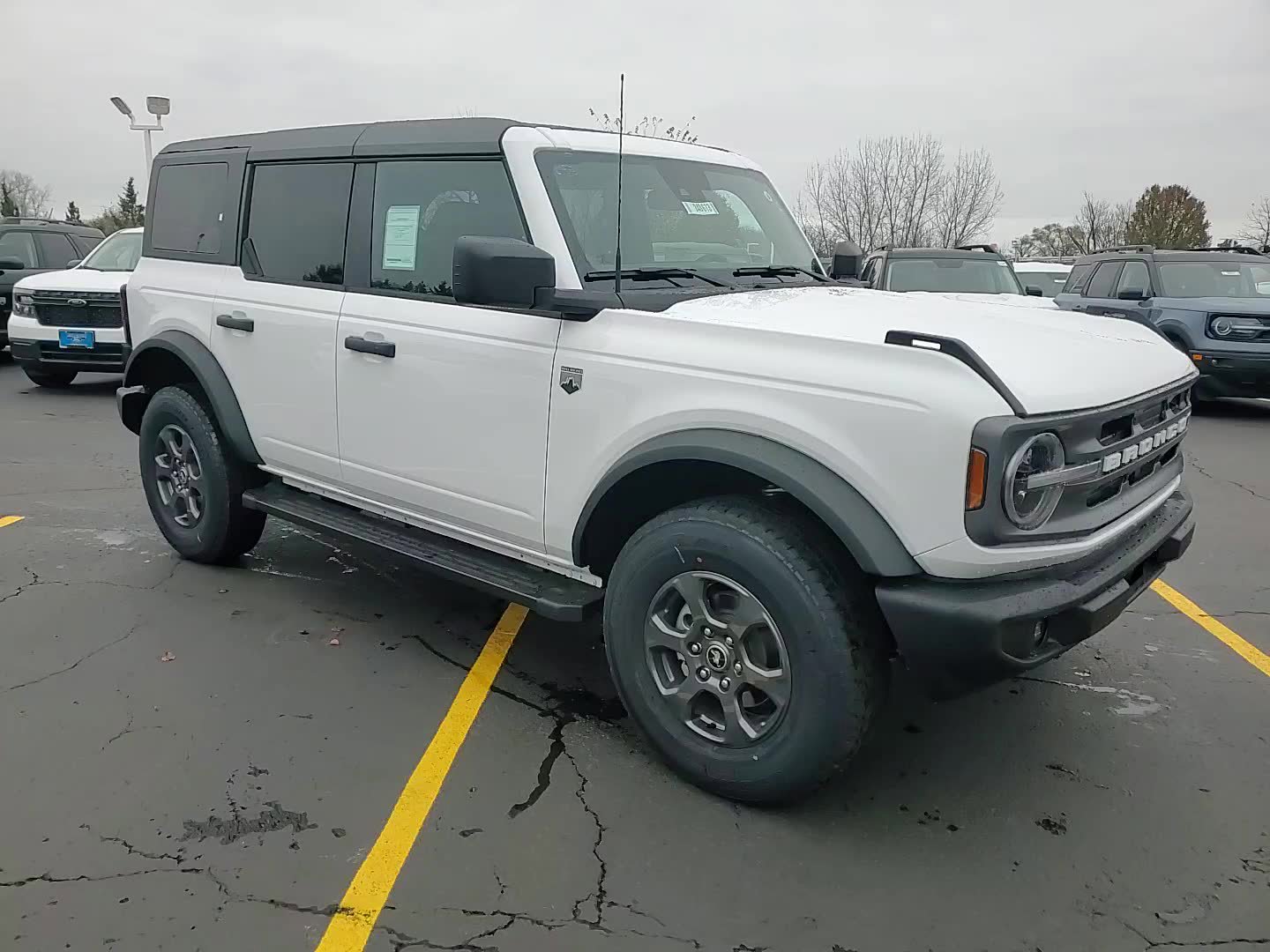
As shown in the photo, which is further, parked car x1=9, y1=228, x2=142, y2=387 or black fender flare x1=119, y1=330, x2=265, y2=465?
parked car x1=9, y1=228, x2=142, y2=387

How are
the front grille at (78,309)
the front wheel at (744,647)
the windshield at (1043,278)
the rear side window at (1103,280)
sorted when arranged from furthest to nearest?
the windshield at (1043,278)
the rear side window at (1103,280)
the front grille at (78,309)
the front wheel at (744,647)

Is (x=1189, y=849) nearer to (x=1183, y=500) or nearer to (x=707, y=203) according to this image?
(x=1183, y=500)

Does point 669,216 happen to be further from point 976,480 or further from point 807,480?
point 976,480

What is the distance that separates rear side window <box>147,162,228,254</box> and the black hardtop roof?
154 millimetres

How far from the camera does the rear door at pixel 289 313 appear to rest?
13.5ft

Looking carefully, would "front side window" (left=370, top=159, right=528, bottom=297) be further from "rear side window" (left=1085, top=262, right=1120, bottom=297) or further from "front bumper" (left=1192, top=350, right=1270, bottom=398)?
"rear side window" (left=1085, top=262, right=1120, bottom=297)

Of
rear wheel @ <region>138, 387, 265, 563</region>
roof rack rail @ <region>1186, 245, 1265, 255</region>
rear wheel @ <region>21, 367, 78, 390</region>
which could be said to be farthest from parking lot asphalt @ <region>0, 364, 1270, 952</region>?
roof rack rail @ <region>1186, 245, 1265, 255</region>

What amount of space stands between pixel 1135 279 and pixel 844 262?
8286mm

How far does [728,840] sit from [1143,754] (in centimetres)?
158

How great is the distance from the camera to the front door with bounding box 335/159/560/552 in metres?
3.38

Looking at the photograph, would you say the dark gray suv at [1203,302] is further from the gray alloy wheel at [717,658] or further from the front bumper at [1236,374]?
the gray alloy wheel at [717,658]

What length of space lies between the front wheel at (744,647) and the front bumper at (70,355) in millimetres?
9489

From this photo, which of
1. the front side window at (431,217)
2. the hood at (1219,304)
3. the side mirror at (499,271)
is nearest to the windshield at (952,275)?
the hood at (1219,304)

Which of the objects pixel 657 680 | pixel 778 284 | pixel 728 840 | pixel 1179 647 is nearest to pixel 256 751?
pixel 657 680
